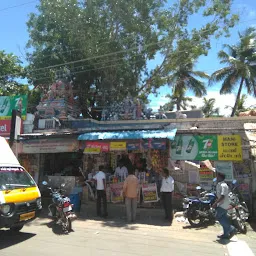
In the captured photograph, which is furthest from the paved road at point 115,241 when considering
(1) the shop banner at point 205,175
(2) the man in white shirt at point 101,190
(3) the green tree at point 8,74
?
(3) the green tree at point 8,74

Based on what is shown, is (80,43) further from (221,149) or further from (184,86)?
(184,86)

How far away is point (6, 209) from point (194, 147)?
7.29 m

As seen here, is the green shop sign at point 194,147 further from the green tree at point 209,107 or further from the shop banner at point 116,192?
the green tree at point 209,107

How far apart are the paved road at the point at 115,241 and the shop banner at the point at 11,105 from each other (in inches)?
275

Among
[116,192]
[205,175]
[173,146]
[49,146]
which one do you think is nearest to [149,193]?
[116,192]

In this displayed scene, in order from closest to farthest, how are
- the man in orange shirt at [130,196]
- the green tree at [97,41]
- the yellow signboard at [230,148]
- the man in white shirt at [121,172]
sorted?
1. the man in orange shirt at [130,196]
2. the yellow signboard at [230,148]
3. the man in white shirt at [121,172]
4. the green tree at [97,41]

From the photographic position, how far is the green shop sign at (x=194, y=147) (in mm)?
11531

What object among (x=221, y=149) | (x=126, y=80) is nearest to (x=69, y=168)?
(x=126, y=80)

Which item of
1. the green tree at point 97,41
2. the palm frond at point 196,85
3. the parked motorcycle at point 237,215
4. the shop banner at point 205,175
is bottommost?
the parked motorcycle at point 237,215

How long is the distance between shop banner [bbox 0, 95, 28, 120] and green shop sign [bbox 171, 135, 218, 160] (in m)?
7.62

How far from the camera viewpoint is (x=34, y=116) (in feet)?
47.9

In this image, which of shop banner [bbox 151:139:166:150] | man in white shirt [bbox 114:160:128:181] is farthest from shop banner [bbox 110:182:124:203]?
shop banner [bbox 151:139:166:150]

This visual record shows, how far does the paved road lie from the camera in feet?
22.0

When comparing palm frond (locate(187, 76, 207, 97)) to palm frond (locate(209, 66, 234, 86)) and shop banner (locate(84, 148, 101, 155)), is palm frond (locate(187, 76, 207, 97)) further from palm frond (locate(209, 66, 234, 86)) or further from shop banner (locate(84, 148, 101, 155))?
shop banner (locate(84, 148, 101, 155))
